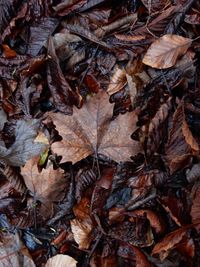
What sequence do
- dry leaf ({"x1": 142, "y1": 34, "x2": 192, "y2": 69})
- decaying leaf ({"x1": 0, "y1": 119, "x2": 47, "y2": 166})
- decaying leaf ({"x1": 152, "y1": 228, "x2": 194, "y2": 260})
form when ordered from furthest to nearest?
1. decaying leaf ({"x1": 0, "y1": 119, "x2": 47, "y2": 166})
2. dry leaf ({"x1": 142, "y1": 34, "x2": 192, "y2": 69})
3. decaying leaf ({"x1": 152, "y1": 228, "x2": 194, "y2": 260})

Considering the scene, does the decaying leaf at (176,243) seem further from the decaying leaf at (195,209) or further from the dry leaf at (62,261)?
the dry leaf at (62,261)

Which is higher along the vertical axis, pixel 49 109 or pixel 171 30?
pixel 171 30

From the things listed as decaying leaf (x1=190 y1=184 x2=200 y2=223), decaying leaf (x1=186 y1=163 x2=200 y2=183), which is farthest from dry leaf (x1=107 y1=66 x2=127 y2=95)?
decaying leaf (x1=190 y1=184 x2=200 y2=223)

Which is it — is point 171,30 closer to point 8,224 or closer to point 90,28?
point 90,28

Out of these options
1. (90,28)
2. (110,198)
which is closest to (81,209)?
(110,198)

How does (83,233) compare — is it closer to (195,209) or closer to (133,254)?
(133,254)

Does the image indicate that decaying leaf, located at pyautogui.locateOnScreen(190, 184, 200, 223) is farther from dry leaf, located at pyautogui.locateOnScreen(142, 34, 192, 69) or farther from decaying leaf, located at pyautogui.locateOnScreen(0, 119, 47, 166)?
decaying leaf, located at pyautogui.locateOnScreen(0, 119, 47, 166)

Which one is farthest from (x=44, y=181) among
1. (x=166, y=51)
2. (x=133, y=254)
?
(x=166, y=51)

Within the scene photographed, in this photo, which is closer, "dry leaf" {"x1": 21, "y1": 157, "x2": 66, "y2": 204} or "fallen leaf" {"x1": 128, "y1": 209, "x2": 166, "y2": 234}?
"fallen leaf" {"x1": 128, "y1": 209, "x2": 166, "y2": 234}
